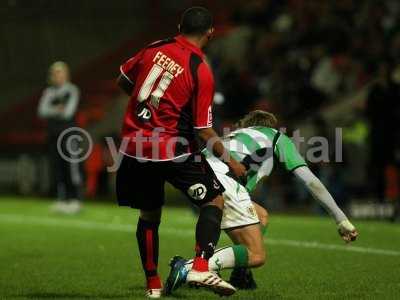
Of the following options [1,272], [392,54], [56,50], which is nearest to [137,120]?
[1,272]

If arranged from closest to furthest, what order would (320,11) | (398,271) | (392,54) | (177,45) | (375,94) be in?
(177,45)
(398,271)
(375,94)
(392,54)
(320,11)

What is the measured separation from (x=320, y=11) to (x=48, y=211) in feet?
22.2

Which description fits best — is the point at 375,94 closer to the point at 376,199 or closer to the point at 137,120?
the point at 376,199

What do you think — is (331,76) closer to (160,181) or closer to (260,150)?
(260,150)

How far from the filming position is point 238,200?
7.64 metres

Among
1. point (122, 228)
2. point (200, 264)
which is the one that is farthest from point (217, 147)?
point (122, 228)

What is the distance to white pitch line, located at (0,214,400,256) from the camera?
419 inches

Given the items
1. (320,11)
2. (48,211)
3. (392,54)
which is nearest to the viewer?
(48,211)

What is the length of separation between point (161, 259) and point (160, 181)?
2933 millimetres

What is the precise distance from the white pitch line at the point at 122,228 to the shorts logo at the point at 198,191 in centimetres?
367

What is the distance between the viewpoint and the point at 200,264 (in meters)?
6.86

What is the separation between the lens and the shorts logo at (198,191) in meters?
6.96

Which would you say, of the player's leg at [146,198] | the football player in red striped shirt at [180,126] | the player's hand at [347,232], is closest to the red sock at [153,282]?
the player's leg at [146,198]

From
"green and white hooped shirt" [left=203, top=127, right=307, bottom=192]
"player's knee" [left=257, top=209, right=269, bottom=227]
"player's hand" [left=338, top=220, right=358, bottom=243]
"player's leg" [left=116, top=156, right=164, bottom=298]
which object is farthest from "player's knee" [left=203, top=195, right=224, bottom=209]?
"player's knee" [left=257, top=209, right=269, bottom=227]
